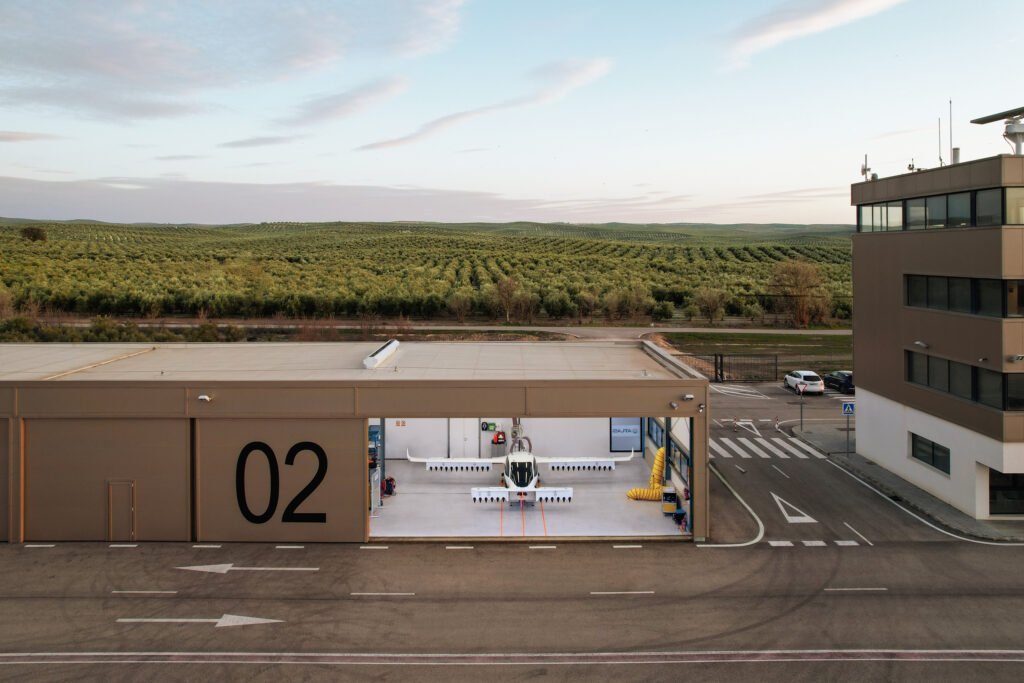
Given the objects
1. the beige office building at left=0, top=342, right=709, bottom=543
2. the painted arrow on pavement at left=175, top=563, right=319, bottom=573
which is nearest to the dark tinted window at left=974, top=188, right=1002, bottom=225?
the beige office building at left=0, top=342, right=709, bottom=543

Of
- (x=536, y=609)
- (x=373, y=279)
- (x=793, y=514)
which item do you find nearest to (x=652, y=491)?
(x=793, y=514)

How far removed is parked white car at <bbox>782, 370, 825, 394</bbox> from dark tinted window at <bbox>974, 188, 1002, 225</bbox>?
20.3 meters

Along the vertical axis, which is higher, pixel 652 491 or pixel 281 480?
pixel 281 480

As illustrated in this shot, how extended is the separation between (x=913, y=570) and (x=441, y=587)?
10187 millimetres

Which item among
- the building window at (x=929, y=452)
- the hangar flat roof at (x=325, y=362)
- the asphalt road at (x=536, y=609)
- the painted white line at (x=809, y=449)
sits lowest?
the asphalt road at (x=536, y=609)

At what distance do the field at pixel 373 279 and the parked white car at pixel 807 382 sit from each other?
89.9 ft

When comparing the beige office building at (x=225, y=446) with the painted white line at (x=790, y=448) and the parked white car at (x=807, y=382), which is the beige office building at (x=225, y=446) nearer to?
the painted white line at (x=790, y=448)

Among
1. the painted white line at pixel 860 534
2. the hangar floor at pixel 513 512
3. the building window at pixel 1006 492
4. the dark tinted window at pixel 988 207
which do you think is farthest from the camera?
the building window at pixel 1006 492

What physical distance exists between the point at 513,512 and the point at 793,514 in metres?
7.55

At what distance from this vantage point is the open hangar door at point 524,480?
1881cm

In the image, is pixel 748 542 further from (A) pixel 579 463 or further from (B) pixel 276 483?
(B) pixel 276 483

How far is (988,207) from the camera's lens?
19.1 meters

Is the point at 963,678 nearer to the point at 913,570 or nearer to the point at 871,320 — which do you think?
the point at 913,570

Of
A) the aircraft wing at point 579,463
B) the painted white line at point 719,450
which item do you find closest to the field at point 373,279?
the painted white line at point 719,450
